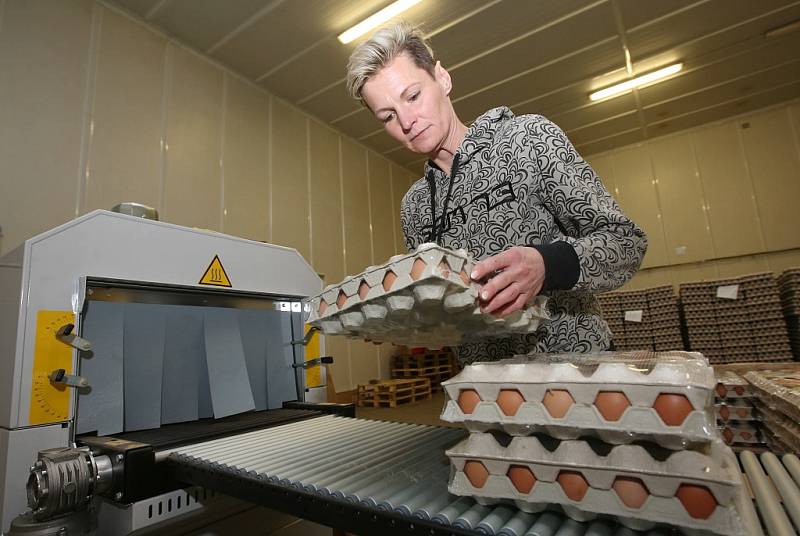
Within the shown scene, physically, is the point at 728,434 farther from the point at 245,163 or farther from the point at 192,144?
the point at 192,144

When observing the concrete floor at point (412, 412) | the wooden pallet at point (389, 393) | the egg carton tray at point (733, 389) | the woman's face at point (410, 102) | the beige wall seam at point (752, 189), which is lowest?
the concrete floor at point (412, 412)

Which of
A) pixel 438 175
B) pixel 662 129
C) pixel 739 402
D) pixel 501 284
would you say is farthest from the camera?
pixel 662 129

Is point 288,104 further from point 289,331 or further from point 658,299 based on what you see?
point 658,299

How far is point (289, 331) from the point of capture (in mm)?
2678

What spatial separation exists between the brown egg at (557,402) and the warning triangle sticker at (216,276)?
195 centimetres

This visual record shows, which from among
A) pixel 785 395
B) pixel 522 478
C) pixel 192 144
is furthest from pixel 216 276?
pixel 192 144

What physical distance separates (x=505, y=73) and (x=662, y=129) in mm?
4098

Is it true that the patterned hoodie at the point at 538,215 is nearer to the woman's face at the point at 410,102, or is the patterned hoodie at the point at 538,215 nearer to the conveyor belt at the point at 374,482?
the woman's face at the point at 410,102

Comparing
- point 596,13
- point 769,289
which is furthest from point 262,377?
point 769,289

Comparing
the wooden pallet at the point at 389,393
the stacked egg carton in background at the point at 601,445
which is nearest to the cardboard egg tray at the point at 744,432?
the stacked egg carton in background at the point at 601,445

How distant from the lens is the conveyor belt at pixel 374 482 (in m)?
0.81

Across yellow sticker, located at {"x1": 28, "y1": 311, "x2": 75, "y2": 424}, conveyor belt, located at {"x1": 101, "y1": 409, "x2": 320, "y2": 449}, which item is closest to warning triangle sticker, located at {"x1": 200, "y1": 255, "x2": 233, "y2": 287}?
yellow sticker, located at {"x1": 28, "y1": 311, "x2": 75, "y2": 424}

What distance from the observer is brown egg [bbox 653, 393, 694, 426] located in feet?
2.20

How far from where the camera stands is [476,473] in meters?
0.86
